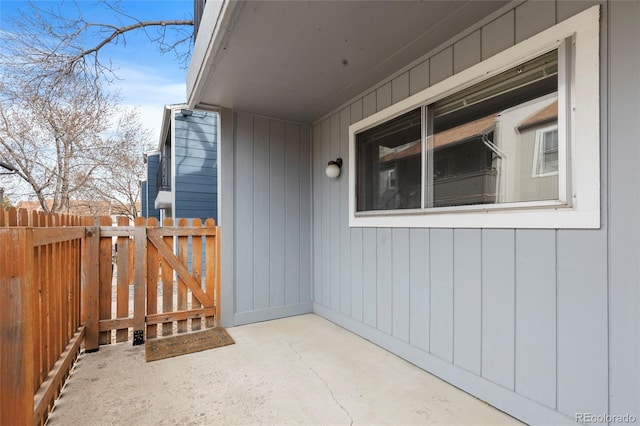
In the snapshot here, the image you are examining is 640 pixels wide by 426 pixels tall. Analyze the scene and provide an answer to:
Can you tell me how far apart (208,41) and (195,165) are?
5479mm

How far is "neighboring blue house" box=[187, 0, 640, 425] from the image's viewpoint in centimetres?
143

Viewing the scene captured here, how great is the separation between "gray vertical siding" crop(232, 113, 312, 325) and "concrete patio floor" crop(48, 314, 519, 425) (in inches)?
31.8

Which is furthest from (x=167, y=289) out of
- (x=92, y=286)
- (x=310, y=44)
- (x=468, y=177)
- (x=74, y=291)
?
(x=468, y=177)

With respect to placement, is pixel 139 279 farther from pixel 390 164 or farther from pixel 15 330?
pixel 390 164

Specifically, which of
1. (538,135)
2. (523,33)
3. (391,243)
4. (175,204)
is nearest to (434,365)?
(391,243)

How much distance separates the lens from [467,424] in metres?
1.70

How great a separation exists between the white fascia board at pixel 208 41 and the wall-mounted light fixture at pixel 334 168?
1.49 m

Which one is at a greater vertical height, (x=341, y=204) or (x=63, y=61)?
(x=63, y=61)

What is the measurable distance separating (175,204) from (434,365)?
6486 millimetres

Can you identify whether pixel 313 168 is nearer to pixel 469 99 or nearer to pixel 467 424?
pixel 469 99

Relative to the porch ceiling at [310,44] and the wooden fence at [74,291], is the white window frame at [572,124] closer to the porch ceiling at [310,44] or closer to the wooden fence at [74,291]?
the porch ceiling at [310,44]

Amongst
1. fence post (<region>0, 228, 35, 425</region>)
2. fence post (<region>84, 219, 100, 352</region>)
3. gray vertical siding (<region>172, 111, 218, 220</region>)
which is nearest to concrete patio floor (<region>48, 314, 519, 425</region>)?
fence post (<region>84, 219, 100, 352</region>)

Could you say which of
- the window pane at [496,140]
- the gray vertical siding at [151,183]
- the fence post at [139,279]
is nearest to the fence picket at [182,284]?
the fence post at [139,279]

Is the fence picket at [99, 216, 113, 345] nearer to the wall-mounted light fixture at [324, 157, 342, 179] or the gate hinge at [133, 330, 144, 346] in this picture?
the gate hinge at [133, 330, 144, 346]
